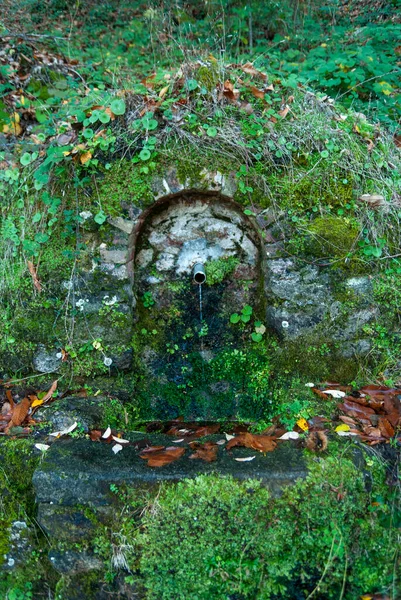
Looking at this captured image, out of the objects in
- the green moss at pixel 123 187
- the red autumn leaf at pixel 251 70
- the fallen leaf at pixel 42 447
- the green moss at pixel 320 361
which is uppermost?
the red autumn leaf at pixel 251 70

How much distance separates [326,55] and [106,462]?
15.2 feet

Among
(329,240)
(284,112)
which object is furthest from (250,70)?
(329,240)

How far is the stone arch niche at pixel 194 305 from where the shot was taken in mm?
3641

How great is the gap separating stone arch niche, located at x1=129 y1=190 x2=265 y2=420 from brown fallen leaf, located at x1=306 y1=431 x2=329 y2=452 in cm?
85

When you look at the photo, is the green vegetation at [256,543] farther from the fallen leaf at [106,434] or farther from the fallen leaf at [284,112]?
the fallen leaf at [284,112]

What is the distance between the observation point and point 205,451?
2.79m

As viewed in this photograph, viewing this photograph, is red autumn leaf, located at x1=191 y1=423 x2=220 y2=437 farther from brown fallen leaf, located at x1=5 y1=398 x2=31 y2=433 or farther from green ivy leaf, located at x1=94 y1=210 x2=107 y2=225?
green ivy leaf, located at x1=94 y1=210 x2=107 y2=225

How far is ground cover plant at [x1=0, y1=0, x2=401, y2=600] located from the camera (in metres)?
2.49

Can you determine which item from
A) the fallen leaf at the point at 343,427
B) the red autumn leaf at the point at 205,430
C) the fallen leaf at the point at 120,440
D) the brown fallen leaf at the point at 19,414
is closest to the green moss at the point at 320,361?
the fallen leaf at the point at 343,427

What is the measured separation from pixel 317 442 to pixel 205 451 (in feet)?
2.08

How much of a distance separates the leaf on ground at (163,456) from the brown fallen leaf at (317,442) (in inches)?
28.3

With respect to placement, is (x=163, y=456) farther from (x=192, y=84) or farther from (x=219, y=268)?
(x=192, y=84)

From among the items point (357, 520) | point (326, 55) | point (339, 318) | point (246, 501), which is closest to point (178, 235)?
point (339, 318)

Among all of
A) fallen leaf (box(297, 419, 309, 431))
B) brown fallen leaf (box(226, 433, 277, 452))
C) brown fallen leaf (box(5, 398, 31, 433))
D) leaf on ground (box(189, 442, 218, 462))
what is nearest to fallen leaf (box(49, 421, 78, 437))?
brown fallen leaf (box(5, 398, 31, 433))
